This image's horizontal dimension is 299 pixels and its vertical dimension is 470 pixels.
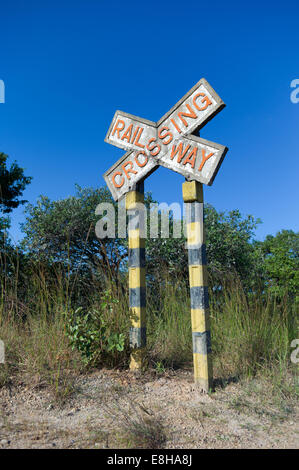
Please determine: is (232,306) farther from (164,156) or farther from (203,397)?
(164,156)

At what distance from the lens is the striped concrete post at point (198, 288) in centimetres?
368

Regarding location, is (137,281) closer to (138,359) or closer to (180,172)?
(138,359)

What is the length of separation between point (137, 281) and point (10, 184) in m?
9.03

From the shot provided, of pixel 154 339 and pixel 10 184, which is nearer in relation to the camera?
pixel 154 339

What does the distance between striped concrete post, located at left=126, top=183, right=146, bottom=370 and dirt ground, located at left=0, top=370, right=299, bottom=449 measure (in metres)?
0.31

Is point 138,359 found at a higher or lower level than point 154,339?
lower

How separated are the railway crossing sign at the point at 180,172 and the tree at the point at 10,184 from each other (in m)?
7.98

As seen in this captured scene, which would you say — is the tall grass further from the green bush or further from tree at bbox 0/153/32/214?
tree at bbox 0/153/32/214

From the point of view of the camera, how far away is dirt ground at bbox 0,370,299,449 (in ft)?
8.71

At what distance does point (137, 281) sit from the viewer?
4.34m

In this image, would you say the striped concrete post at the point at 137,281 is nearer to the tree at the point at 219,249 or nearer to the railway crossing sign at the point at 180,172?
the railway crossing sign at the point at 180,172

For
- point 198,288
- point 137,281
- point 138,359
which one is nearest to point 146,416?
point 138,359

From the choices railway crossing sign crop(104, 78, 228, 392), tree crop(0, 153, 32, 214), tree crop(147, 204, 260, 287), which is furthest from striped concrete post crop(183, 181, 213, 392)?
tree crop(0, 153, 32, 214)
